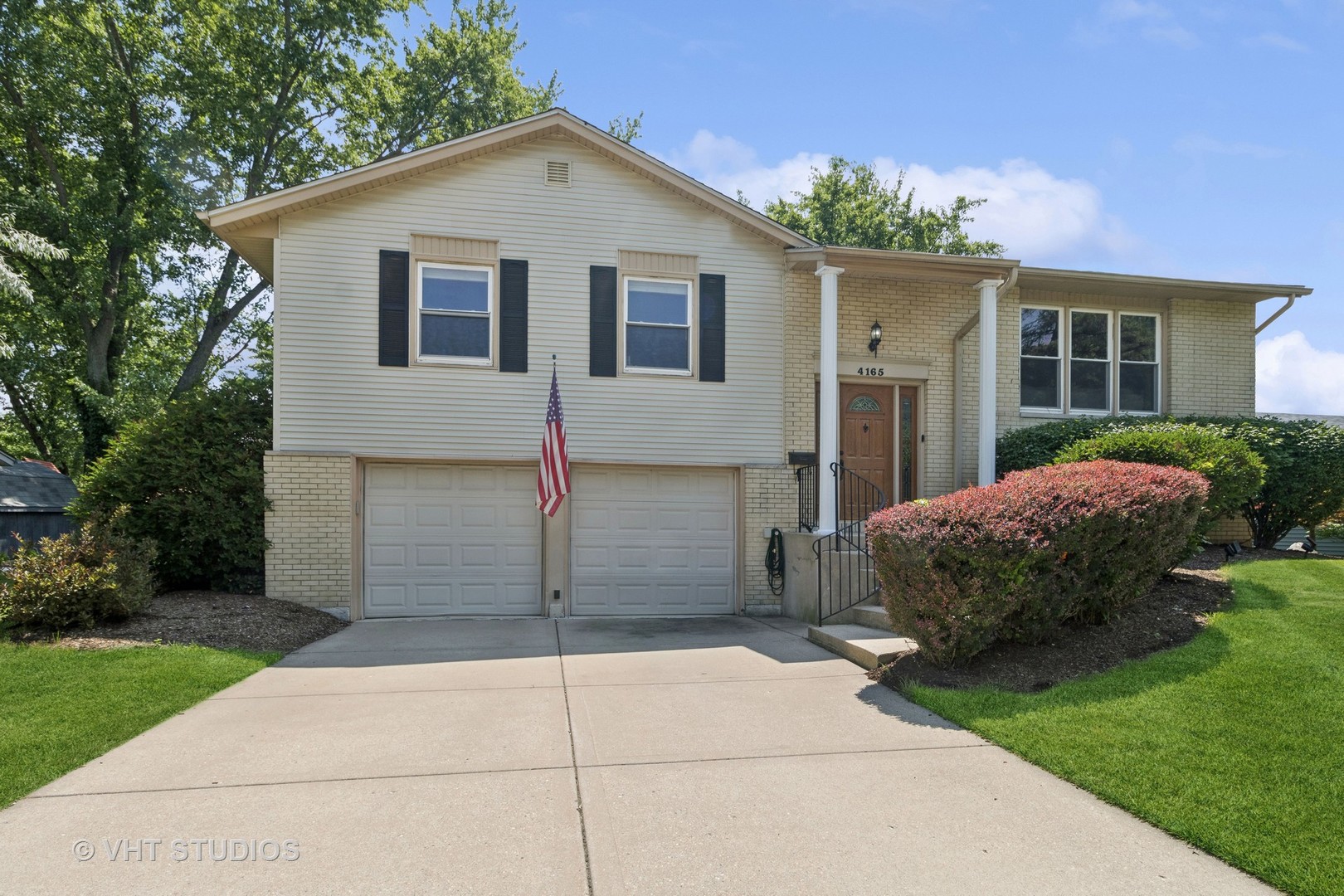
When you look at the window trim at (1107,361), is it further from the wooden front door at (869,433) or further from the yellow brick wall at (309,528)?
the yellow brick wall at (309,528)

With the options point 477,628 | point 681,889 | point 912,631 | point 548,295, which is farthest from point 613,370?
point 681,889

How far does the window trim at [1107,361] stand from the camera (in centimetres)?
1216

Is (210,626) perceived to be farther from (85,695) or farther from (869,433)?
(869,433)

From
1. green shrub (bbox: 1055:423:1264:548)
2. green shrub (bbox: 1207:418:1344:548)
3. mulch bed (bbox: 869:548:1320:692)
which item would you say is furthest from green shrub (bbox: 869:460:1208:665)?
green shrub (bbox: 1207:418:1344:548)

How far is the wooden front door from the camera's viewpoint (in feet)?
37.6

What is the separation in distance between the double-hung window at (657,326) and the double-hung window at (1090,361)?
17.8 feet

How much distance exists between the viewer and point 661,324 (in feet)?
35.1

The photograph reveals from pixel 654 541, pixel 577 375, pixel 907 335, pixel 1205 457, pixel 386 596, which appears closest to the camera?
pixel 1205 457

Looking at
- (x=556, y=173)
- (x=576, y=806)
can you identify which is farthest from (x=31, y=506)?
(x=576, y=806)

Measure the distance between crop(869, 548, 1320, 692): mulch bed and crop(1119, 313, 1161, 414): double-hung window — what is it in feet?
20.6

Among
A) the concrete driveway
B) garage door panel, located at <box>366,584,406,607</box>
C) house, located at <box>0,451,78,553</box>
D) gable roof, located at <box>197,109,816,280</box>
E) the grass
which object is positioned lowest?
garage door panel, located at <box>366,584,406,607</box>

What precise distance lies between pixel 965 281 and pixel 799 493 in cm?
385

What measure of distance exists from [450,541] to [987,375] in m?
7.58

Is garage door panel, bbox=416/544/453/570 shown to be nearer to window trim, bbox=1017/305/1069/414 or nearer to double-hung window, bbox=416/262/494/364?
double-hung window, bbox=416/262/494/364
